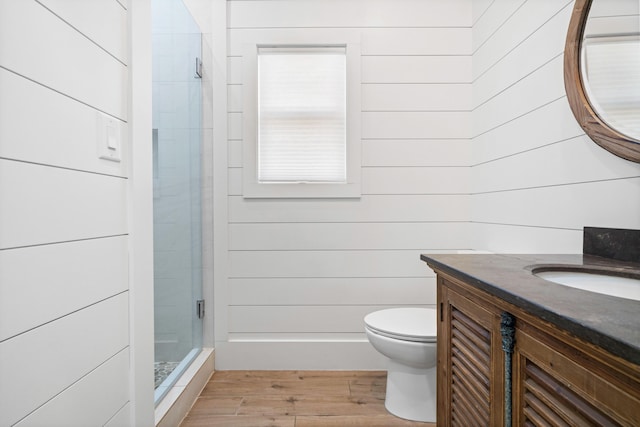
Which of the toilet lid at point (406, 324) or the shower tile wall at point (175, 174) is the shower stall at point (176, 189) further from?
the toilet lid at point (406, 324)

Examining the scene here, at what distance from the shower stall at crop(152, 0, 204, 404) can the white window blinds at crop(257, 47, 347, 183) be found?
1.31ft

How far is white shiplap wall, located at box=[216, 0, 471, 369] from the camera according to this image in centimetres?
220

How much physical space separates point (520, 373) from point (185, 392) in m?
1.55

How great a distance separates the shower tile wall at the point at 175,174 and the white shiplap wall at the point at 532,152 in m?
1.63

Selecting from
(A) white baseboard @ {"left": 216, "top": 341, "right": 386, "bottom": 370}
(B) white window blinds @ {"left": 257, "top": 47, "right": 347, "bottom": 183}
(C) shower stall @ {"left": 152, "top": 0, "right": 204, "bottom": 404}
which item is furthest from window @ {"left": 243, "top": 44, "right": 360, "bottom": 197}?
(A) white baseboard @ {"left": 216, "top": 341, "right": 386, "bottom": 370}

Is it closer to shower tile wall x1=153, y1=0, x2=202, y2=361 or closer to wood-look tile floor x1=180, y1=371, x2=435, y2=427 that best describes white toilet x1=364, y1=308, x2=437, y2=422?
wood-look tile floor x1=180, y1=371, x2=435, y2=427

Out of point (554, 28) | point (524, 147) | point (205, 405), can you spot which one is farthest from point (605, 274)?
point (205, 405)

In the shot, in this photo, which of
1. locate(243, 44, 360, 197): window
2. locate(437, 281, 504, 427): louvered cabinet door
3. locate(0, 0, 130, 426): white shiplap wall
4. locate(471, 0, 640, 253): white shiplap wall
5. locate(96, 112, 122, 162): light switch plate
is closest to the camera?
locate(0, 0, 130, 426): white shiplap wall

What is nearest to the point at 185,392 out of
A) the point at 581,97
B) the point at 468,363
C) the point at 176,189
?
the point at 176,189

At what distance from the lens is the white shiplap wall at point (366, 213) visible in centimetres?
220

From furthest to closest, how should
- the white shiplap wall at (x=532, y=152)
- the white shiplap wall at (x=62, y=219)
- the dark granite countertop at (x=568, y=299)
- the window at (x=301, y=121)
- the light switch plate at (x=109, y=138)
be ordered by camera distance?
the window at (x=301, y=121) → the white shiplap wall at (x=532, y=152) → the light switch plate at (x=109, y=138) → the white shiplap wall at (x=62, y=219) → the dark granite countertop at (x=568, y=299)

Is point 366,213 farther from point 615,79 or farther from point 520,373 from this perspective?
point 520,373

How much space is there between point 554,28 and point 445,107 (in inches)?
31.7

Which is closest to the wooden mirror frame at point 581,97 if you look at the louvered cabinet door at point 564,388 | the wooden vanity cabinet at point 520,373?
the wooden vanity cabinet at point 520,373
